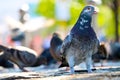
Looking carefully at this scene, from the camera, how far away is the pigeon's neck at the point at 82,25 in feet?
42.3

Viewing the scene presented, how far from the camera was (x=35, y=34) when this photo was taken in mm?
39594

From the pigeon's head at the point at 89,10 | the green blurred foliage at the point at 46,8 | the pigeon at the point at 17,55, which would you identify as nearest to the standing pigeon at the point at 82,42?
the pigeon's head at the point at 89,10

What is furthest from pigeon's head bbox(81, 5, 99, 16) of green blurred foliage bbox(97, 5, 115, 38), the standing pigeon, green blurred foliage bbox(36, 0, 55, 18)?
green blurred foliage bbox(36, 0, 55, 18)

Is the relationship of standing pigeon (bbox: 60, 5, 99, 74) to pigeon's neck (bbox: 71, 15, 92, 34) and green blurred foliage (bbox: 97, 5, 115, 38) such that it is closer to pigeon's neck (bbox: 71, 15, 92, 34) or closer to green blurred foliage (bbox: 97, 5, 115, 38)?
pigeon's neck (bbox: 71, 15, 92, 34)

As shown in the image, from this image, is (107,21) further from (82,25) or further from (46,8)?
(82,25)

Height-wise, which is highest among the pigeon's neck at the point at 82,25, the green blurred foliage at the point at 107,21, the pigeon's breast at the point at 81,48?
the green blurred foliage at the point at 107,21

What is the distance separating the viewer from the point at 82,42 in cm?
1279

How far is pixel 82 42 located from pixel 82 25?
364 mm

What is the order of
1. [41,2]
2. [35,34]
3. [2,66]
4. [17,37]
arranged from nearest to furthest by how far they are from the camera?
[2,66], [17,37], [35,34], [41,2]

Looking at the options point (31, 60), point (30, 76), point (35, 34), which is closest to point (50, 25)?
point (35, 34)

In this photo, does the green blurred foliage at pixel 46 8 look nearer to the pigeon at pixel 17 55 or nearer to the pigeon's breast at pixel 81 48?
the pigeon at pixel 17 55

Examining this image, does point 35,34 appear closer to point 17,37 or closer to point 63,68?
point 17,37

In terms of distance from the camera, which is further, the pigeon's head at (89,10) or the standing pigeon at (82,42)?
the pigeon's head at (89,10)

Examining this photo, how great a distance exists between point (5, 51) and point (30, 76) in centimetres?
317
